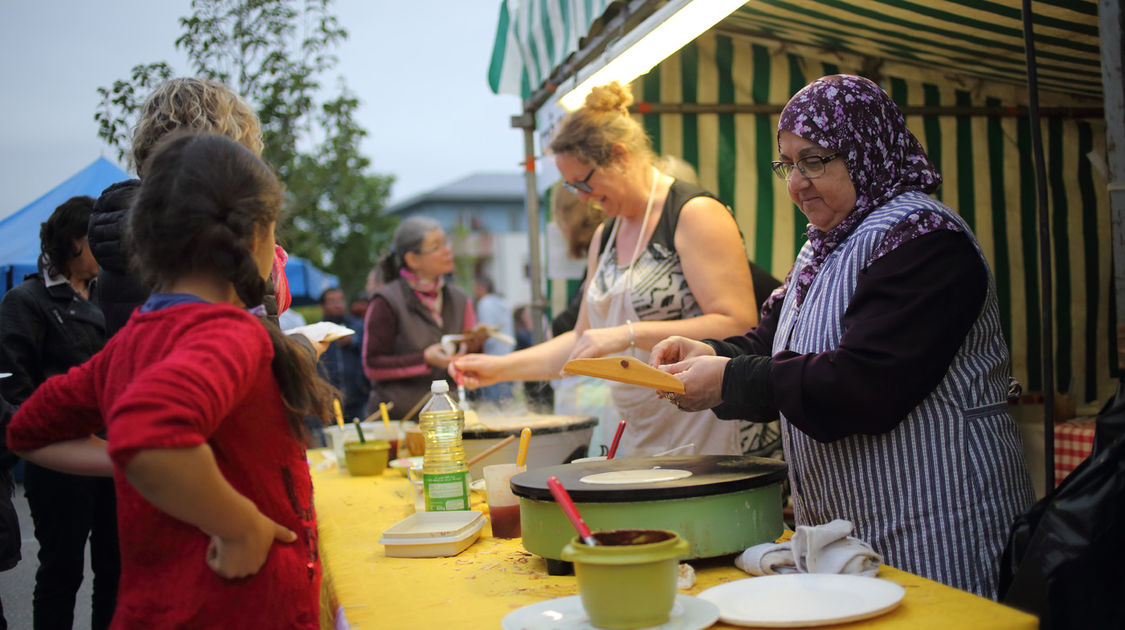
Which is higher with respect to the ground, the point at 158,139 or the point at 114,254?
the point at 158,139

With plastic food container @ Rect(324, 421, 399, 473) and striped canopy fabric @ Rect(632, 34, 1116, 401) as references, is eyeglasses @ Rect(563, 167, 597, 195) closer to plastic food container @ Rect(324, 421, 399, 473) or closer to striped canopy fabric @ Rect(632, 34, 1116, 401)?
plastic food container @ Rect(324, 421, 399, 473)

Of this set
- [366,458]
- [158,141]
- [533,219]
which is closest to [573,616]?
[158,141]

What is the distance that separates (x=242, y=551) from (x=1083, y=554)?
1.24 m

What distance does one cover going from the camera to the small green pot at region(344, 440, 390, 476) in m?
3.25

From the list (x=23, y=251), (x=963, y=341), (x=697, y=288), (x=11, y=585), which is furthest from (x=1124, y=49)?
(x=23, y=251)

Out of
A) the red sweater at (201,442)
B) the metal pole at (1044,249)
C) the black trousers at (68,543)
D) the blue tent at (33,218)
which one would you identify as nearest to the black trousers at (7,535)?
the black trousers at (68,543)

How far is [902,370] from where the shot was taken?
1.59m

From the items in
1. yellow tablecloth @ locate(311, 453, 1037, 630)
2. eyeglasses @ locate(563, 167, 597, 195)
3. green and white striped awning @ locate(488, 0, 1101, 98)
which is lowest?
yellow tablecloth @ locate(311, 453, 1037, 630)

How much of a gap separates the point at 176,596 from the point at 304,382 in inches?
14.0

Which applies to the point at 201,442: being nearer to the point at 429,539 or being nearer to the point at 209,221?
the point at 209,221

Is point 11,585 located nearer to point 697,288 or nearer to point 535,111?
point 535,111

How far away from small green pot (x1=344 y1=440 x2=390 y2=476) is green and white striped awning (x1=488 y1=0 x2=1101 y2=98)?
6.33 feet

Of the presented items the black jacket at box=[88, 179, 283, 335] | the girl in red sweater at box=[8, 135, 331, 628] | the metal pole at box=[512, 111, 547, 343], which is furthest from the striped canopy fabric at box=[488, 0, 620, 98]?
the girl in red sweater at box=[8, 135, 331, 628]

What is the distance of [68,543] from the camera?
10.8 feet
